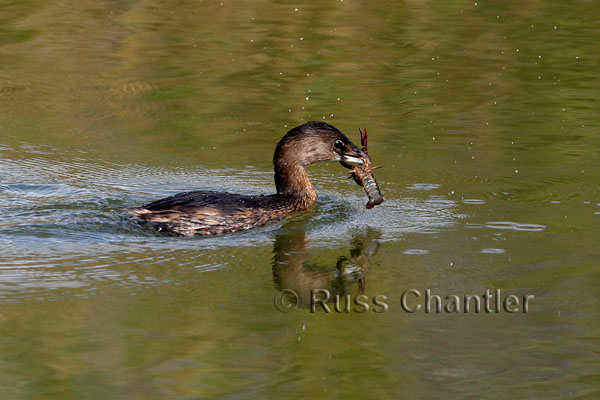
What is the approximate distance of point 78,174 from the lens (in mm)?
10203

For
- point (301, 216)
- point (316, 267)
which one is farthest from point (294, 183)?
point (316, 267)

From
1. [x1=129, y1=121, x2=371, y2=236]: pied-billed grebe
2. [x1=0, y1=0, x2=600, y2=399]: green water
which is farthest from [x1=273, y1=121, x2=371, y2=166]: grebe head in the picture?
[x1=0, y1=0, x2=600, y2=399]: green water

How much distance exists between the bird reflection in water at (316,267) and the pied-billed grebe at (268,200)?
42cm

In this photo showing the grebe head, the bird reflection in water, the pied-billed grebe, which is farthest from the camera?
the grebe head

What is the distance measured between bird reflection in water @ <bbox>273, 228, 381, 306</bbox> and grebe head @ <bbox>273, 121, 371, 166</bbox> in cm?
103

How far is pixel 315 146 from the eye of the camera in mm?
9312

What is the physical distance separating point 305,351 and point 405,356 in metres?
0.60

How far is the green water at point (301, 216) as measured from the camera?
18.8ft

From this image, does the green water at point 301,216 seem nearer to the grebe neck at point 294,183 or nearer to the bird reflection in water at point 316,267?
the bird reflection in water at point 316,267

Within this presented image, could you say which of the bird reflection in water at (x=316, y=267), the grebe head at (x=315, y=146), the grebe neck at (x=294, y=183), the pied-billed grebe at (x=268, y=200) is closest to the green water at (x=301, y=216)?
the bird reflection in water at (x=316, y=267)

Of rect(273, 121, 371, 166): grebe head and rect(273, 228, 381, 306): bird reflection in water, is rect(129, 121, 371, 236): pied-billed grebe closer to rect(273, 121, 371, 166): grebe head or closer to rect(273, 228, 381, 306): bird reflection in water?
rect(273, 121, 371, 166): grebe head

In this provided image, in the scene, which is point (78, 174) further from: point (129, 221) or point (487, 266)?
point (487, 266)

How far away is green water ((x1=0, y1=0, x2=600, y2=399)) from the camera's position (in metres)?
5.74

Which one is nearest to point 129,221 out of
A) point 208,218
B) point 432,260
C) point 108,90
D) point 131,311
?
point 208,218
